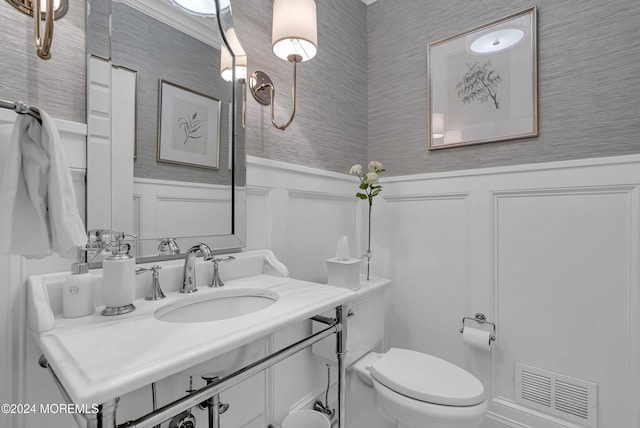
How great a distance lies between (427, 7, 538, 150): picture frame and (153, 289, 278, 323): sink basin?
1264 millimetres

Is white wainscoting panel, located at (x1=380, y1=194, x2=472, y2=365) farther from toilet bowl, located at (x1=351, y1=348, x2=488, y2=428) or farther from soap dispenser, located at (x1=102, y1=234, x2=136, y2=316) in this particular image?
soap dispenser, located at (x1=102, y1=234, x2=136, y2=316)

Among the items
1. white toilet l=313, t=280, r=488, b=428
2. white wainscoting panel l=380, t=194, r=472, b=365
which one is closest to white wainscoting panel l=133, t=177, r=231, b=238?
white toilet l=313, t=280, r=488, b=428

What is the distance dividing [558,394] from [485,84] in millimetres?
1493

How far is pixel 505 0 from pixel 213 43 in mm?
1432

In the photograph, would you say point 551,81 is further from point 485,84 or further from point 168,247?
point 168,247

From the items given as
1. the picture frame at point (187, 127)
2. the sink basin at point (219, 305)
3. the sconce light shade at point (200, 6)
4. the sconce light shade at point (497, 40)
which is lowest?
the sink basin at point (219, 305)

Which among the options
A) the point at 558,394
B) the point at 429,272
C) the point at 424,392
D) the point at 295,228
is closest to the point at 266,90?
the point at 295,228

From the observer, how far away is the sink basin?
37.1 inches

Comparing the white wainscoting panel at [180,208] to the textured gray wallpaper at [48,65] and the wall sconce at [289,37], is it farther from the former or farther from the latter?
the wall sconce at [289,37]

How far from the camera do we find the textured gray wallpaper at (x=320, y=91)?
54.2 inches

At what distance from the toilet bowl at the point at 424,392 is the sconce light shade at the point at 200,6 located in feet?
5.15

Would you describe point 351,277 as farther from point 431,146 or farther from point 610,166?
point 610,166

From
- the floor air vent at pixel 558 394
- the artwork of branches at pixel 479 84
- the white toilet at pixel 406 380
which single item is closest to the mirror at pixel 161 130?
the white toilet at pixel 406 380

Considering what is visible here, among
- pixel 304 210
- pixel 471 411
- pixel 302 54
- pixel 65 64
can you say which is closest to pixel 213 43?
pixel 302 54
